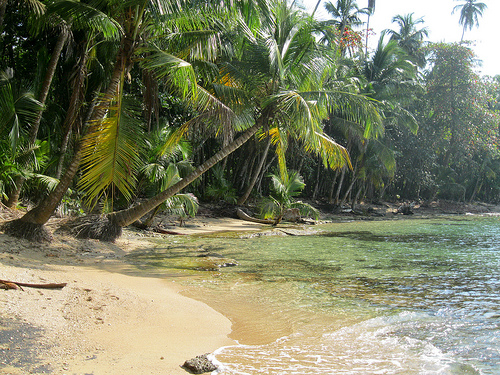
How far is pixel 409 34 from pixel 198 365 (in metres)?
35.1

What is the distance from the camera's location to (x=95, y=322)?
3945 mm

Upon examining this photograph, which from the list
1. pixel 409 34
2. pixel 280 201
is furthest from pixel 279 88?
pixel 409 34

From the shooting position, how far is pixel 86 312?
4.17 m

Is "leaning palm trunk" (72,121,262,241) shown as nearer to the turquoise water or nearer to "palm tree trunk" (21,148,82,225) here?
the turquoise water

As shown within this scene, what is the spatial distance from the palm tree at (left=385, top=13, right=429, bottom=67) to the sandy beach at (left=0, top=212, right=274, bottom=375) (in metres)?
32.4

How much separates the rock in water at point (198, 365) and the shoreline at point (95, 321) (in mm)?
91

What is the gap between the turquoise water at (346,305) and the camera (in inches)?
142

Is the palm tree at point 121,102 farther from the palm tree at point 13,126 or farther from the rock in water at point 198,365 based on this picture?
the rock in water at point 198,365

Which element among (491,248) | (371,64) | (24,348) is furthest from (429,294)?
(371,64)

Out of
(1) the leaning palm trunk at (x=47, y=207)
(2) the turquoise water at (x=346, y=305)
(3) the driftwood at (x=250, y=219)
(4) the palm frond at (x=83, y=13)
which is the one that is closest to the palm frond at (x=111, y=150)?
(1) the leaning palm trunk at (x=47, y=207)

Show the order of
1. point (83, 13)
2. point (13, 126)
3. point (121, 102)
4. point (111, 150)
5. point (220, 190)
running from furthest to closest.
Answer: point (220, 190) → point (13, 126) → point (121, 102) → point (111, 150) → point (83, 13)

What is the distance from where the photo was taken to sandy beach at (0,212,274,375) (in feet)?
10.1

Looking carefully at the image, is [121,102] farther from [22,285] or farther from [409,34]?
[409,34]

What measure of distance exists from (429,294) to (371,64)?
72.3 feet
